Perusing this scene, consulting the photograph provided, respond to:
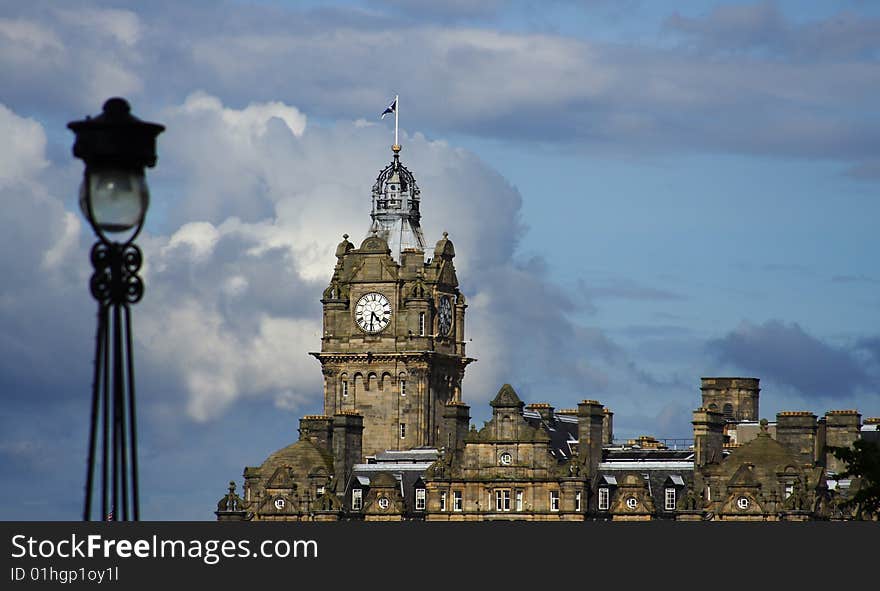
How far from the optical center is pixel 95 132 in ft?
84.9

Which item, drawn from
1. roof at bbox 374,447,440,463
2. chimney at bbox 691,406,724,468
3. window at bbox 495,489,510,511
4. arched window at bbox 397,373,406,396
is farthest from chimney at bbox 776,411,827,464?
arched window at bbox 397,373,406,396

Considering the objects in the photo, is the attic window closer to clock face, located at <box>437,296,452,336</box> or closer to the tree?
clock face, located at <box>437,296,452,336</box>

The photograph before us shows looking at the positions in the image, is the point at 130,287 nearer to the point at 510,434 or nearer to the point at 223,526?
the point at 223,526

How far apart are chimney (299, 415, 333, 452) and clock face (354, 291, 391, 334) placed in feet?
44.7

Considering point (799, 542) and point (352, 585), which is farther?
point (799, 542)

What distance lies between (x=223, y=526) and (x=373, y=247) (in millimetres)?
108157

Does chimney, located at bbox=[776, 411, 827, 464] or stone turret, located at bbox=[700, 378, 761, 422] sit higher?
stone turret, located at bbox=[700, 378, 761, 422]

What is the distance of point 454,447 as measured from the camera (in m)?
157

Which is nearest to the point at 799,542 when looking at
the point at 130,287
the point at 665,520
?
the point at 130,287

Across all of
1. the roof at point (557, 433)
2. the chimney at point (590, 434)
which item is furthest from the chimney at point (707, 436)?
the roof at point (557, 433)

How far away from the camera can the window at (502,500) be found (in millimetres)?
152625

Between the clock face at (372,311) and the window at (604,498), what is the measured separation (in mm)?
28592

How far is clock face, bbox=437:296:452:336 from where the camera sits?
176125 mm

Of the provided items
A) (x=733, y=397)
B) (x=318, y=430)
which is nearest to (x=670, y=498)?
(x=733, y=397)
